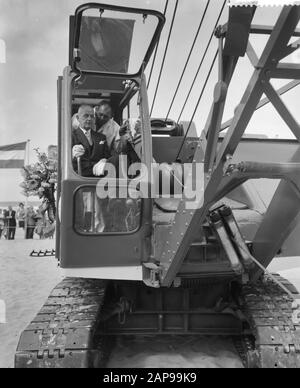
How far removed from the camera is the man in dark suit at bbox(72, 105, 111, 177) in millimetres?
3801

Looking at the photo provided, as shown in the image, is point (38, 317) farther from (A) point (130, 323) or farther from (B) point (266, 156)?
(B) point (266, 156)

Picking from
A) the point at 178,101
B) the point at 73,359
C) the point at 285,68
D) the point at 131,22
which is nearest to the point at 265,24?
the point at 285,68

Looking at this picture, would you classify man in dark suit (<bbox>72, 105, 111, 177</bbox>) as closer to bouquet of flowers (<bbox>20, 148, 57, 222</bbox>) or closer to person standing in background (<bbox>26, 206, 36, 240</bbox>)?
bouquet of flowers (<bbox>20, 148, 57, 222</bbox>)

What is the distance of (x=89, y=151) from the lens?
396 cm

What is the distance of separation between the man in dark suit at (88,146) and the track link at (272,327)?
1718mm

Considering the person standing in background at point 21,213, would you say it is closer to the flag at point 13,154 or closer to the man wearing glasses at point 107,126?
the flag at point 13,154

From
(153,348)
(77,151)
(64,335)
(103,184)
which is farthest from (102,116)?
(153,348)

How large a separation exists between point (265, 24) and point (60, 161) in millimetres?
1945

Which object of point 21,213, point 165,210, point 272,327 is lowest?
point 272,327

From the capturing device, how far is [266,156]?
205 inches

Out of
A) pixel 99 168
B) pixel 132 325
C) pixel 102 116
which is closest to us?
pixel 99 168

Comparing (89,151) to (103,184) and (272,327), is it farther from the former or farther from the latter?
(272,327)

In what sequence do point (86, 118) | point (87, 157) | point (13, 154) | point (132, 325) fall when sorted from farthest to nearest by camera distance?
point (13, 154) < point (132, 325) < point (86, 118) < point (87, 157)

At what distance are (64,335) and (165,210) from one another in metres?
1.37
